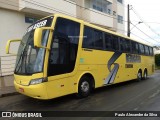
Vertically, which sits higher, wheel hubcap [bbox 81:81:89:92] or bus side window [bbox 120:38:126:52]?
bus side window [bbox 120:38:126:52]

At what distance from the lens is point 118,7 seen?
34.1m

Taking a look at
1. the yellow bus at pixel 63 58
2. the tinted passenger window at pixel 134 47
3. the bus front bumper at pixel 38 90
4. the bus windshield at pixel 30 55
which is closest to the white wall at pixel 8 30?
the yellow bus at pixel 63 58

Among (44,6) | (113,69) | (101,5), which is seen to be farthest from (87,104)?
(101,5)

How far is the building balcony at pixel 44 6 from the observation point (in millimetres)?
15562

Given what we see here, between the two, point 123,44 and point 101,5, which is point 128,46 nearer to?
point 123,44

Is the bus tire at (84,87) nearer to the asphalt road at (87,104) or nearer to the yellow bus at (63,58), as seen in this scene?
the yellow bus at (63,58)

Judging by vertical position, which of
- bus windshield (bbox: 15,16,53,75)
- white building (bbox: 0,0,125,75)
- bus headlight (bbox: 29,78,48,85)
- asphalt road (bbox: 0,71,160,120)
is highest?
white building (bbox: 0,0,125,75)

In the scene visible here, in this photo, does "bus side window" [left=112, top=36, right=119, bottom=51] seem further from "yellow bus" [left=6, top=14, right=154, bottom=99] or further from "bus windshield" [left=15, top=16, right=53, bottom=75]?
"bus windshield" [left=15, top=16, right=53, bottom=75]

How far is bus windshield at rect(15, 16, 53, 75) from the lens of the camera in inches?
280

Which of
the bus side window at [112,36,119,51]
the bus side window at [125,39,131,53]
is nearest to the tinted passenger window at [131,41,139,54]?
the bus side window at [125,39,131,53]

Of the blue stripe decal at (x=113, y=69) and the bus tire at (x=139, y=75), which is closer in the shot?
the blue stripe decal at (x=113, y=69)

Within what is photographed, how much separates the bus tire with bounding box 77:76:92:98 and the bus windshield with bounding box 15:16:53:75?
2.25m

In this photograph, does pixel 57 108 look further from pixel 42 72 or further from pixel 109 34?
pixel 109 34

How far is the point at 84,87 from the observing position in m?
8.91
